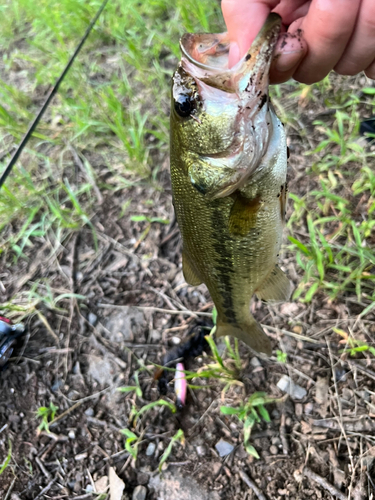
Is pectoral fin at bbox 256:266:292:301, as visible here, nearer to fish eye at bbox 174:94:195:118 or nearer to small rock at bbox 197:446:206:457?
fish eye at bbox 174:94:195:118

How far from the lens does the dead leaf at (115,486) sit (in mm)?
1950

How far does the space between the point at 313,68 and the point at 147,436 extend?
6.87 ft

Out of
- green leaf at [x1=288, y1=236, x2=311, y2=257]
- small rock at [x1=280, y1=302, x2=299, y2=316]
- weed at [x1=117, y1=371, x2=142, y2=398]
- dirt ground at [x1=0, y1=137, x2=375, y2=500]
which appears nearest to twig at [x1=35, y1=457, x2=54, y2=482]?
dirt ground at [x1=0, y1=137, x2=375, y2=500]

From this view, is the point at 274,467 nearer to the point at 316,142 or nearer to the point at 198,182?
the point at 198,182

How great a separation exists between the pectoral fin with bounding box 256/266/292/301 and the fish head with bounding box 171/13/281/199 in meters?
0.58

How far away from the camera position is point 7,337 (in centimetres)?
246

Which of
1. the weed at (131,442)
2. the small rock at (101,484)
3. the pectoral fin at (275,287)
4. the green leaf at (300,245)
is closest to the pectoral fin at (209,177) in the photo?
the pectoral fin at (275,287)

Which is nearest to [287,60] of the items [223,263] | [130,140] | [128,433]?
[223,263]

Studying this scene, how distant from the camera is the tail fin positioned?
1.83 metres

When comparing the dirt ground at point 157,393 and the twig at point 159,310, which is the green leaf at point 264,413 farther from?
the twig at point 159,310

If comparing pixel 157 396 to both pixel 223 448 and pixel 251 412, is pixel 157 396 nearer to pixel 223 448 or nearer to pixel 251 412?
pixel 223 448

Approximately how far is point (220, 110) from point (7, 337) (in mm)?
2162

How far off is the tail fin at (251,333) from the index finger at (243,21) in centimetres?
122

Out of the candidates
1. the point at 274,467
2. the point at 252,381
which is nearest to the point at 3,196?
the point at 252,381
